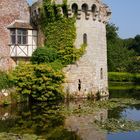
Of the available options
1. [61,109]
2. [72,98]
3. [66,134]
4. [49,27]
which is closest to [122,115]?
[61,109]

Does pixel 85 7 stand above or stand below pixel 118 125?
Result: above

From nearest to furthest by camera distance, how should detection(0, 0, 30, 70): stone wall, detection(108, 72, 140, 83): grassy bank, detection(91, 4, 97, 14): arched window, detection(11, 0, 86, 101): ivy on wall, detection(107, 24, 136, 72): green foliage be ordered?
detection(11, 0, 86, 101): ivy on wall
detection(0, 0, 30, 70): stone wall
detection(91, 4, 97, 14): arched window
detection(108, 72, 140, 83): grassy bank
detection(107, 24, 136, 72): green foliage

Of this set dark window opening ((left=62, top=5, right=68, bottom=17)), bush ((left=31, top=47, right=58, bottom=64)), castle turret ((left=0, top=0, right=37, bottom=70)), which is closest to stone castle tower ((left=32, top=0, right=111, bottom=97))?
dark window opening ((left=62, top=5, right=68, bottom=17))

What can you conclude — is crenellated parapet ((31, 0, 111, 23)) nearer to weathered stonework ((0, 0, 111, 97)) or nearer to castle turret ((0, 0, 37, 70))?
weathered stonework ((0, 0, 111, 97))

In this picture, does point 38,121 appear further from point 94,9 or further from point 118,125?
point 94,9

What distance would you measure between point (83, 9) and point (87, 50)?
2.81m

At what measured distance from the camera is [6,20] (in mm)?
29250

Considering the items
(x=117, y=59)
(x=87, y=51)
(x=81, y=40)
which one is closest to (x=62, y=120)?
(x=87, y=51)

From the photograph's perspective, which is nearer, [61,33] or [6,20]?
[61,33]

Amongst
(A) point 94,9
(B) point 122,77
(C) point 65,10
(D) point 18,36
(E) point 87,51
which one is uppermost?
(A) point 94,9

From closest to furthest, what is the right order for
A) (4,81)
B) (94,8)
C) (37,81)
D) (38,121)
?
(38,121) < (37,81) < (4,81) < (94,8)

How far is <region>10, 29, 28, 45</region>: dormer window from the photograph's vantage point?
2925 centimetres

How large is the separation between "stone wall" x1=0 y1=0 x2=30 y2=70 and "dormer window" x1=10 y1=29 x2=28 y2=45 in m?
0.37

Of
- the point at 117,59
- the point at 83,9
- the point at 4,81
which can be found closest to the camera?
the point at 4,81
